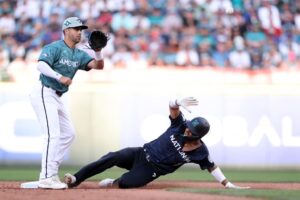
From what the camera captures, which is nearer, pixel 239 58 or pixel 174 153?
pixel 174 153

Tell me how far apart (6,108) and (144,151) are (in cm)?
480

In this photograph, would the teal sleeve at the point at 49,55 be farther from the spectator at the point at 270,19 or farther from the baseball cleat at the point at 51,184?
the spectator at the point at 270,19

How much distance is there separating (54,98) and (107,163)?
3.24 feet

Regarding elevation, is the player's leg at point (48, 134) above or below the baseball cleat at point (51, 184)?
above

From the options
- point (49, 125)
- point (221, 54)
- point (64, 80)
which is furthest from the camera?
point (221, 54)

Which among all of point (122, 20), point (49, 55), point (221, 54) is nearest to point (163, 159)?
point (49, 55)

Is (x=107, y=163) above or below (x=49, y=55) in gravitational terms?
below

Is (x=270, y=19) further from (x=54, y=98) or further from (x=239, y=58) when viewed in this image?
(x=54, y=98)

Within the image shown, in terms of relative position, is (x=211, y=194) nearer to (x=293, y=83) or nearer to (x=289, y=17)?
(x=293, y=83)

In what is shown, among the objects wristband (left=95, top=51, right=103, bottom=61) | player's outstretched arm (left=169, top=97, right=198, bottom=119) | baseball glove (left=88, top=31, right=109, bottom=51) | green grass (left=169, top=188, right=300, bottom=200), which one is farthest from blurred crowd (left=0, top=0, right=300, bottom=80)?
green grass (left=169, top=188, right=300, bottom=200)

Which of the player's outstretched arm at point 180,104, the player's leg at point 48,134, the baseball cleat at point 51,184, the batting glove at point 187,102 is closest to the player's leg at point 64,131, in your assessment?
the player's leg at point 48,134

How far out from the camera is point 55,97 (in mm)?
8086

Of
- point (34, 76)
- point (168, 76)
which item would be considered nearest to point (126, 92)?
point (168, 76)

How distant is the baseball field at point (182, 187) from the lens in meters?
7.19
